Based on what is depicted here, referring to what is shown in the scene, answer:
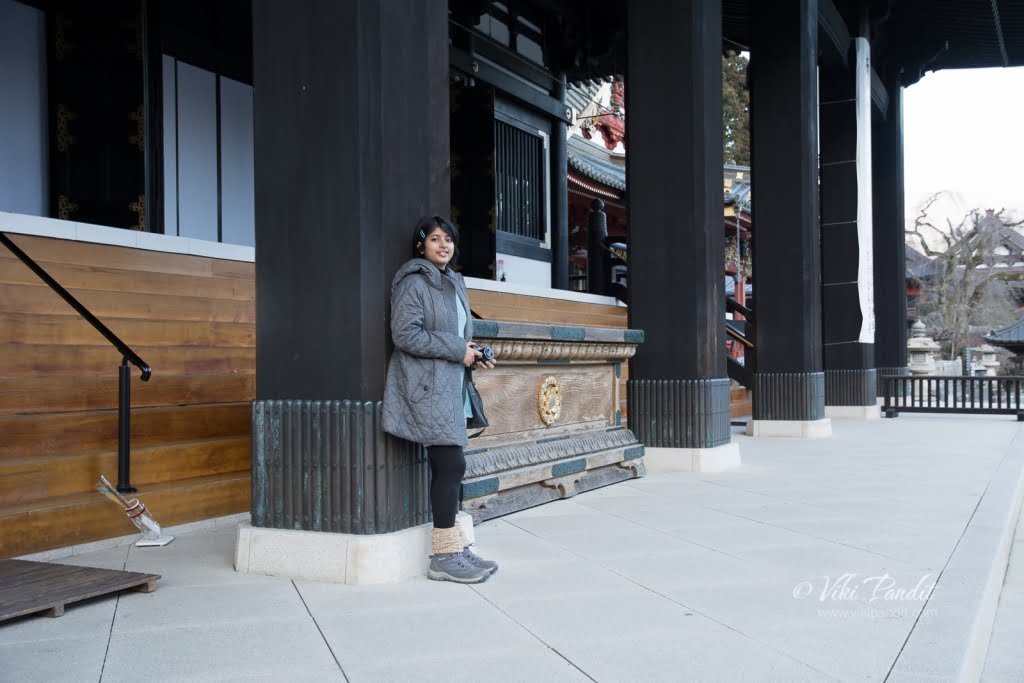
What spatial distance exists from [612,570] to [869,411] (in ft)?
39.2

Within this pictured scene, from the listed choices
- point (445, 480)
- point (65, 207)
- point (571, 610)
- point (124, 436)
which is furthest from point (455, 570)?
point (65, 207)

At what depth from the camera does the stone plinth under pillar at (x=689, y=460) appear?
26.5 ft

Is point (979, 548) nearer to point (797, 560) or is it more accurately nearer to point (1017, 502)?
point (797, 560)

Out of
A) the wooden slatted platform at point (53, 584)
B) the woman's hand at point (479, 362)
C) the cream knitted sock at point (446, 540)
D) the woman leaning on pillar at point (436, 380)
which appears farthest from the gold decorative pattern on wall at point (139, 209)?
the cream knitted sock at point (446, 540)

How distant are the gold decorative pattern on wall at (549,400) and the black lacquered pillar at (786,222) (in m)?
5.81

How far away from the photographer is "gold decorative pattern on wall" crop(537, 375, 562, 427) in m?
6.45

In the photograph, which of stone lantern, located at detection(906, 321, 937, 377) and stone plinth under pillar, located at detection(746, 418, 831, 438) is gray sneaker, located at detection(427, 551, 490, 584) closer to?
stone plinth under pillar, located at detection(746, 418, 831, 438)

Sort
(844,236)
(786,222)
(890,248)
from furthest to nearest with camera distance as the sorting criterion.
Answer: (890,248) → (844,236) → (786,222)

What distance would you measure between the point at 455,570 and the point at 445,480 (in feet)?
1.31

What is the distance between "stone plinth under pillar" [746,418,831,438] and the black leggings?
818 centimetres

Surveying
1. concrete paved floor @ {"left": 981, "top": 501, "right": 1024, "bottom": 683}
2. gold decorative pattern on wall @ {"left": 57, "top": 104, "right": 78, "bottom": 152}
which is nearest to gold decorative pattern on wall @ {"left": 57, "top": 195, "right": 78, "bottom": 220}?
gold decorative pattern on wall @ {"left": 57, "top": 104, "right": 78, "bottom": 152}

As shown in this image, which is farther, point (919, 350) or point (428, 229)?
point (919, 350)

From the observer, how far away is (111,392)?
5648mm

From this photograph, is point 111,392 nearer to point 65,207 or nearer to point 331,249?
point 331,249
